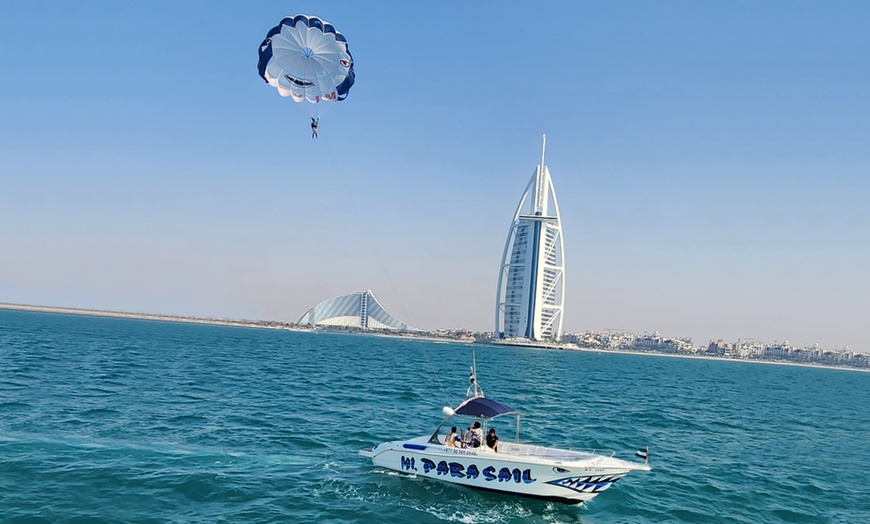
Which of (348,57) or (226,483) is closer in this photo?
(226,483)

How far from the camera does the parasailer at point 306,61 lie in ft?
79.5

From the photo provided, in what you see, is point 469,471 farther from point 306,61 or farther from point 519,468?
point 306,61

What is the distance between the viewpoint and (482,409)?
18.9 metres

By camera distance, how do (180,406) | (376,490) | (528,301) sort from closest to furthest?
(376,490) → (180,406) → (528,301)

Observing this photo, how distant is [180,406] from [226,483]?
13.9 m

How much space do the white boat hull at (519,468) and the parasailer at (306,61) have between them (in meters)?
14.0

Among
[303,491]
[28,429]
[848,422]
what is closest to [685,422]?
[848,422]

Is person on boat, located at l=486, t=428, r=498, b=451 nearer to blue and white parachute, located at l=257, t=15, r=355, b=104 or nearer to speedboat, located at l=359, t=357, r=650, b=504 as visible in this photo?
speedboat, located at l=359, t=357, r=650, b=504

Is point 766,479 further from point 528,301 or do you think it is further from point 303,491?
point 528,301

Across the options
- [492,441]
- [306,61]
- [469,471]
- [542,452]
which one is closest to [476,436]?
[492,441]

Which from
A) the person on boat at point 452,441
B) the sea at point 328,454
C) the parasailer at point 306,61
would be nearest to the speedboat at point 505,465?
the person on boat at point 452,441

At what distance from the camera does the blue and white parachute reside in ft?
79.5

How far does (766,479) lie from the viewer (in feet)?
72.5

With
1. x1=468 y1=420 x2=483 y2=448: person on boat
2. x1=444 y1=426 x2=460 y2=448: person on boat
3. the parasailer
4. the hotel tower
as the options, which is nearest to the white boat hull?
x1=444 y1=426 x2=460 y2=448: person on boat
